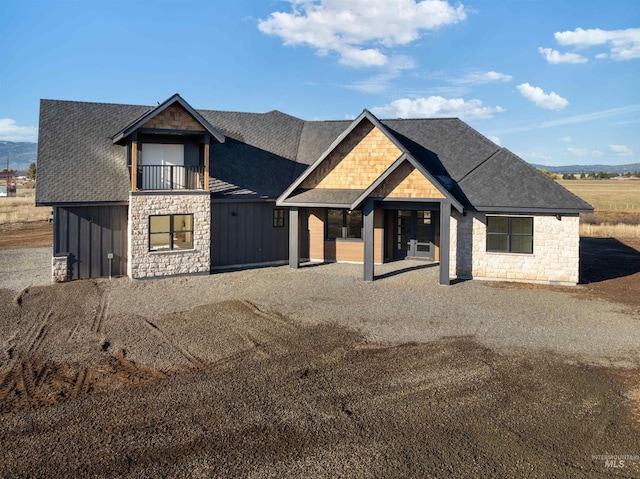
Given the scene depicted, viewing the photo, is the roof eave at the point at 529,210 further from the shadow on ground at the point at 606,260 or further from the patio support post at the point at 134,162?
the patio support post at the point at 134,162

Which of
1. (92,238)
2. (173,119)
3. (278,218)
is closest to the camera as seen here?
(92,238)

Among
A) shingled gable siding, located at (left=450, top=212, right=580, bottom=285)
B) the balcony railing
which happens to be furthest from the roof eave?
the balcony railing

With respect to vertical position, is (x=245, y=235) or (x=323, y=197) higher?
(x=323, y=197)

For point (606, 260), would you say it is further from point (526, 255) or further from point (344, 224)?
point (344, 224)

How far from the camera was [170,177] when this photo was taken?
750 inches

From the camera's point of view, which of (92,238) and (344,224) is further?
(344,224)

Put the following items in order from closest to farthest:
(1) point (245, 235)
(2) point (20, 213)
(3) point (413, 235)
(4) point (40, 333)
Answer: (4) point (40, 333)
(1) point (245, 235)
(3) point (413, 235)
(2) point (20, 213)

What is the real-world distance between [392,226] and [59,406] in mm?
16657

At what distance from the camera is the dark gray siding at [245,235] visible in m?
20.0

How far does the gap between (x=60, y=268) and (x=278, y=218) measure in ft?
29.9

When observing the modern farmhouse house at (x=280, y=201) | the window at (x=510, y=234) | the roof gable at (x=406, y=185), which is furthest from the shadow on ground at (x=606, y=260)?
the roof gable at (x=406, y=185)

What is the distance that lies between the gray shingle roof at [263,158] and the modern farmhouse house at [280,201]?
0.07 meters

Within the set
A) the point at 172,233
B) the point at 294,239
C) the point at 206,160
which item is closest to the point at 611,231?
the point at 294,239

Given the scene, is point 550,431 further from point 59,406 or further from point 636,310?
point 636,310
